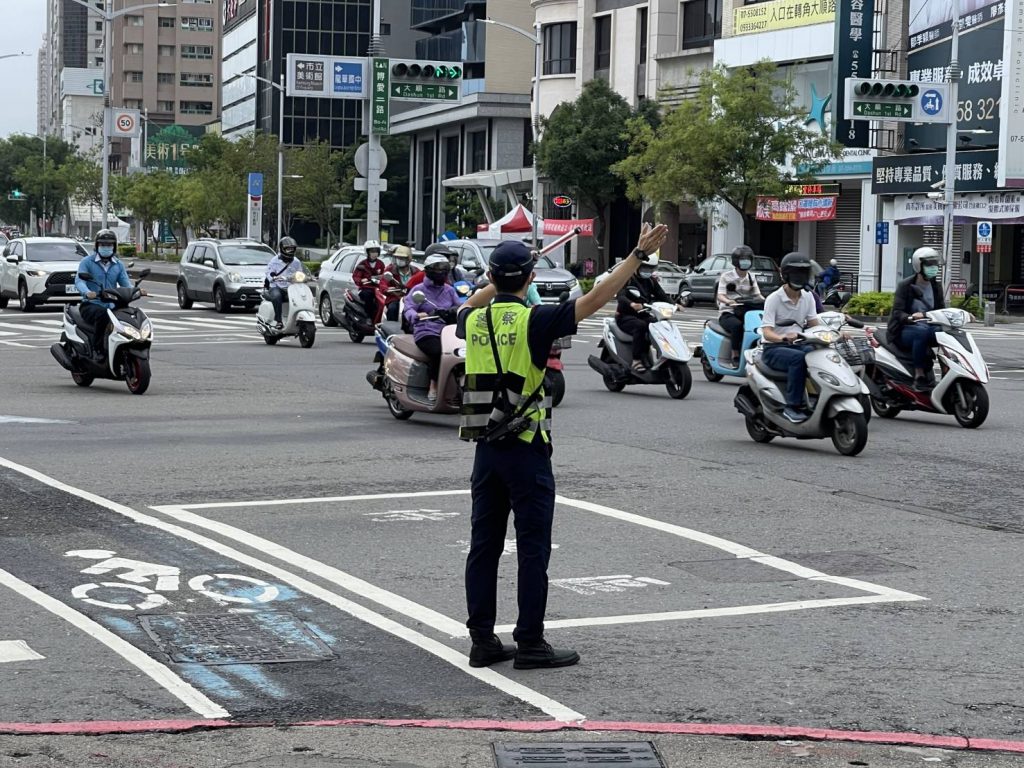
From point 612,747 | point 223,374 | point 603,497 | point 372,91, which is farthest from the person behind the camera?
point 372,91

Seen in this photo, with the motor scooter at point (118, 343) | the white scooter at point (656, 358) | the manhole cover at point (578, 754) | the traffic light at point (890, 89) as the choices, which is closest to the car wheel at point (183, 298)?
the traffic light at point (890, 89)

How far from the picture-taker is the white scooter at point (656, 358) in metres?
18.7

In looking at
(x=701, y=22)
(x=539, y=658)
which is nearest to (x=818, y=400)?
(x=539, y=658)

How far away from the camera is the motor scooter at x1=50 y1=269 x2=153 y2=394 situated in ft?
60.0

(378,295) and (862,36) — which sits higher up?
(862,36)

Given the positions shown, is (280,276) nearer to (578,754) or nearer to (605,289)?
(605,289)

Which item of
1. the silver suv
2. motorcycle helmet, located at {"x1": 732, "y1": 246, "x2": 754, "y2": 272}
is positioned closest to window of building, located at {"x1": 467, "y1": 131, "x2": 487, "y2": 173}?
the silver suv

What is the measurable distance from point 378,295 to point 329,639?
65.8 ft

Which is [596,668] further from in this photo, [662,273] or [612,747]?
[662,273]

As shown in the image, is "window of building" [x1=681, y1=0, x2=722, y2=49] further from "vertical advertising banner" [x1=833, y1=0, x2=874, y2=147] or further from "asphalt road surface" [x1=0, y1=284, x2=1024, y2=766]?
"asphalt road surface" [x1=0, y1=284, x2=1024, y2=766]

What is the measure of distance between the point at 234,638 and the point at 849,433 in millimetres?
7773

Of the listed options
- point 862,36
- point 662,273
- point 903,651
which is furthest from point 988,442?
point 862,36

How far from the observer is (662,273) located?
5056cm

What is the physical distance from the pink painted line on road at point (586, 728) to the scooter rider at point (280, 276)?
70.0 ft
